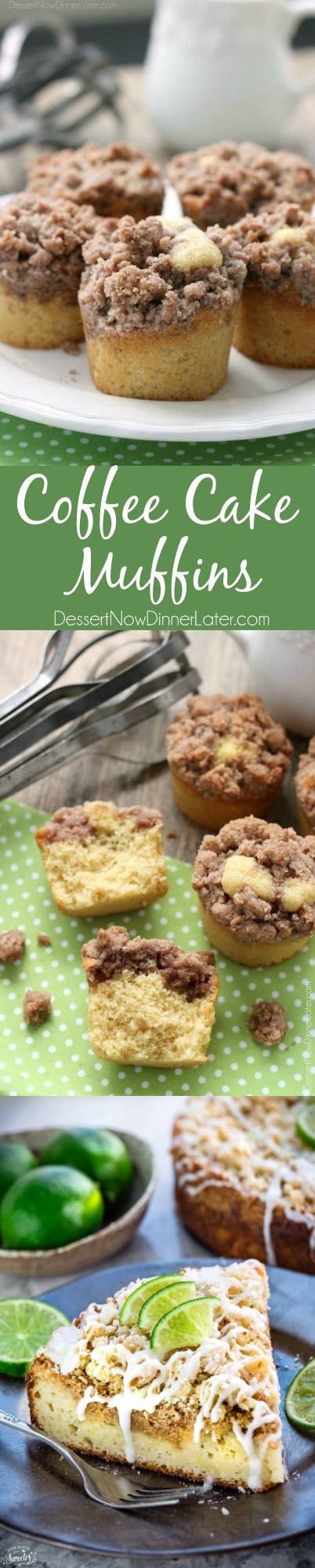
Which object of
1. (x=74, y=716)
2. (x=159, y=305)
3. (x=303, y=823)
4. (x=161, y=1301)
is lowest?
(x=161, y=1301)

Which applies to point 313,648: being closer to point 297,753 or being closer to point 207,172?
point 297,753

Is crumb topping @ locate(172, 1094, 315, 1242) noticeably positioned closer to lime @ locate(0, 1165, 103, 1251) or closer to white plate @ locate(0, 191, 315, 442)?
lime @ locate(0, 1165, 103, 1251)

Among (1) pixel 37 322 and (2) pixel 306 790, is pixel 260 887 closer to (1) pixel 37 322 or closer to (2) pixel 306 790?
(2) pixel 306 790

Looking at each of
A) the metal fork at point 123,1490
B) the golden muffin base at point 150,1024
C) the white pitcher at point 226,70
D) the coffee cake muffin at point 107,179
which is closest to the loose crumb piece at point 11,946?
the golden muffin base at point 150,1024

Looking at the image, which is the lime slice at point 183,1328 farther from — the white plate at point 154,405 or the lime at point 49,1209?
the white plate at point 154,405

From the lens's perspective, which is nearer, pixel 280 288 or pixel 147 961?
pixel 280 288

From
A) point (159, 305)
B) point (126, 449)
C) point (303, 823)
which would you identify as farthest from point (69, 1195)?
point (159, 305)

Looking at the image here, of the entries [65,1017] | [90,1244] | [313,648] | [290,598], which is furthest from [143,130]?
[90,1244]

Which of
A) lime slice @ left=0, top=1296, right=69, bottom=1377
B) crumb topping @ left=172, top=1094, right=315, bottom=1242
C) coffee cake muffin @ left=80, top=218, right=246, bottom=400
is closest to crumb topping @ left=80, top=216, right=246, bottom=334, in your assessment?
coffee cake muffin @ left=80, top=218, right=246, bottom=400
